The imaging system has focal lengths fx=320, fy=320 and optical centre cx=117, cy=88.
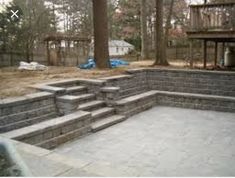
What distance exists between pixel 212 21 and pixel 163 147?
6372 millimetres

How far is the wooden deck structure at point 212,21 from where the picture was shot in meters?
10.4

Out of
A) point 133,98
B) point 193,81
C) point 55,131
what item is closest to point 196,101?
point 193,81

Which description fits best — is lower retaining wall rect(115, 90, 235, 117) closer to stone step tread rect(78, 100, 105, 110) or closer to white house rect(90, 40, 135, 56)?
stone step tread rect(78, 100, 105, 110)

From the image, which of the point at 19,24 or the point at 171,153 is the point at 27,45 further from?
the point at 171,153

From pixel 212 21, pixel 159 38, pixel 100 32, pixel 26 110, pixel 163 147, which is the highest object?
pixel 212 21

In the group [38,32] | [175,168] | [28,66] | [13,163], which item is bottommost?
[175,168]

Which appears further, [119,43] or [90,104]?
[119,43]

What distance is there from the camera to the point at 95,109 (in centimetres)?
774

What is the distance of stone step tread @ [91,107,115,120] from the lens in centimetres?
736

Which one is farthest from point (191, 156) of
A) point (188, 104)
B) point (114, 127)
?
point (188, 104)

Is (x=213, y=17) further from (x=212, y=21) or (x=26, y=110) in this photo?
(x=26, y=110)

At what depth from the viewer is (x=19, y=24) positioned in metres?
18.9

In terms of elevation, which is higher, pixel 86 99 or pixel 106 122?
pixel 86 99

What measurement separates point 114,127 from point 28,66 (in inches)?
216
